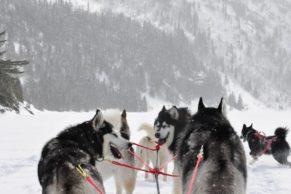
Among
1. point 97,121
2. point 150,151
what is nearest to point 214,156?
point 97,121

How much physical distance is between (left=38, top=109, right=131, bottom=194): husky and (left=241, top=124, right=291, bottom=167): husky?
7.68 m

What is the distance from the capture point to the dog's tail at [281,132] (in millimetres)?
12180

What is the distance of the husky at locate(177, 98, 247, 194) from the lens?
3508 millimetres

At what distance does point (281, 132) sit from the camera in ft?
40.3

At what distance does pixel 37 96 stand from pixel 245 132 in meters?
108

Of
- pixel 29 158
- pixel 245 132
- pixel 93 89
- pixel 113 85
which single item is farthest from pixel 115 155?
pixel 113 85

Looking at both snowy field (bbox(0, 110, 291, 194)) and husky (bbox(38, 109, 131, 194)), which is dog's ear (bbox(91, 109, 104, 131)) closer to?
husky (bbox(38, 109, 131, 194))

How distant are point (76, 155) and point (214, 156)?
1501 millimetres

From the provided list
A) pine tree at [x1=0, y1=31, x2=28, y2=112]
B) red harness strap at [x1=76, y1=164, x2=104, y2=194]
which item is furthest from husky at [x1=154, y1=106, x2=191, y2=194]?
pine tree at [x1=0, y1=31, x2=28, y2=112]

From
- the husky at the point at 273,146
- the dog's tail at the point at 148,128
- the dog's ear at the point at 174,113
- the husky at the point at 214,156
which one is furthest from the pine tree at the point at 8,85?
the husky at the point at 214,156

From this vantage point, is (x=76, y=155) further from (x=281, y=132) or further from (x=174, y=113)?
(x=281, y=132)

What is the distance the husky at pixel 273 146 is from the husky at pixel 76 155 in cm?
768

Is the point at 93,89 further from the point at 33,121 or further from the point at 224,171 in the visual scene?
the point at 224,171

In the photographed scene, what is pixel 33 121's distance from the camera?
22984 millimetres
